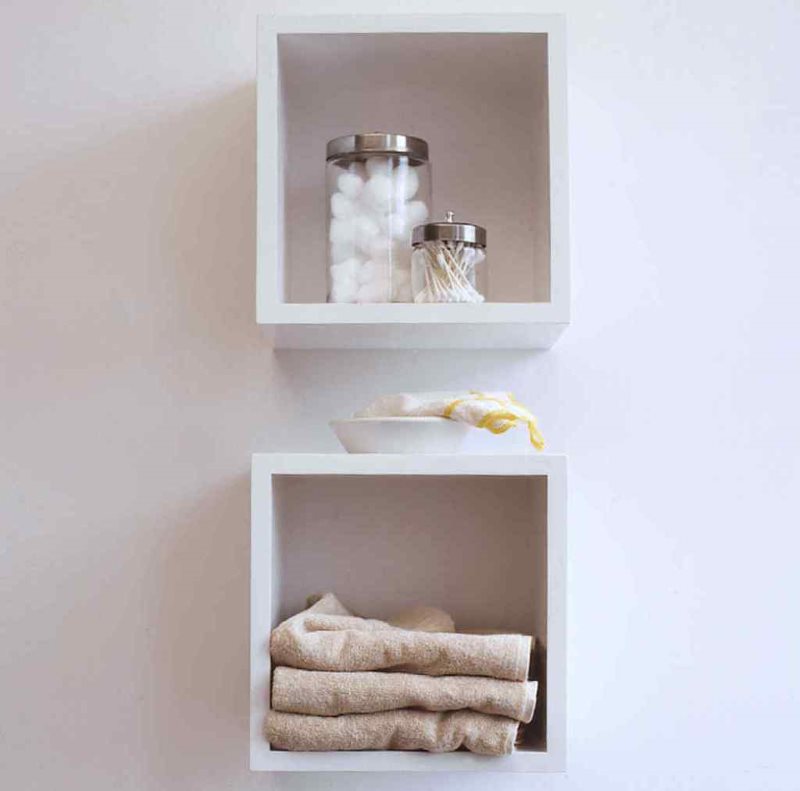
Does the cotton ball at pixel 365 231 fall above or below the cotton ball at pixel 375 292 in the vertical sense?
above

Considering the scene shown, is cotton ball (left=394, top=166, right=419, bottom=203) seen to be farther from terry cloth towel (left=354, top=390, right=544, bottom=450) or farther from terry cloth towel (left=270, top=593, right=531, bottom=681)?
terry cloth towel (left=270, top=593, right=531, bottom=681)

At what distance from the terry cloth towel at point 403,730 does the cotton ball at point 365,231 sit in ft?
1.47

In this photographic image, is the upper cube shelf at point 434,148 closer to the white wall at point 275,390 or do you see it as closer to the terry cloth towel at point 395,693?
the white wall at point 275,390

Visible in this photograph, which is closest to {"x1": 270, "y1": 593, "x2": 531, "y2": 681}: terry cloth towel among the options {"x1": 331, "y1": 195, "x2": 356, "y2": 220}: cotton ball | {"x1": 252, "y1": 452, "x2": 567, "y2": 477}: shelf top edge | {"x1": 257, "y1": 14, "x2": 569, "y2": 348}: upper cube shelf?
{"x1": 252, "y1": 452, "x2": 567, "y2": 477}: shelf top edge

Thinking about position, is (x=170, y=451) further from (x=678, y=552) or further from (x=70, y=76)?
(x=678, y=552)

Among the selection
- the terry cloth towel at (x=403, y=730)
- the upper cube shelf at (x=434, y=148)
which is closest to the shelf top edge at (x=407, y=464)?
the upper cube shelf at (x=434, y=148)

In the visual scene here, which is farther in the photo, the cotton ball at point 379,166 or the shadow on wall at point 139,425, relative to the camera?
the shadow on wall at point 139,425

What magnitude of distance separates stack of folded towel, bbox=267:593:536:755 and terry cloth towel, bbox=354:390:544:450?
0.20 metres

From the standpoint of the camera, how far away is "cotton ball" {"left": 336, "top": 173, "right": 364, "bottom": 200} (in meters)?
1.12

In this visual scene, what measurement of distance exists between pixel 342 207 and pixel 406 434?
0.76 ft

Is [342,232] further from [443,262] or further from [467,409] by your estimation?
[467,409]

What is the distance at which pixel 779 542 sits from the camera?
4.12 ft

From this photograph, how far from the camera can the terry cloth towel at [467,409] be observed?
1090 mm

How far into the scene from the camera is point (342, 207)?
113cm
